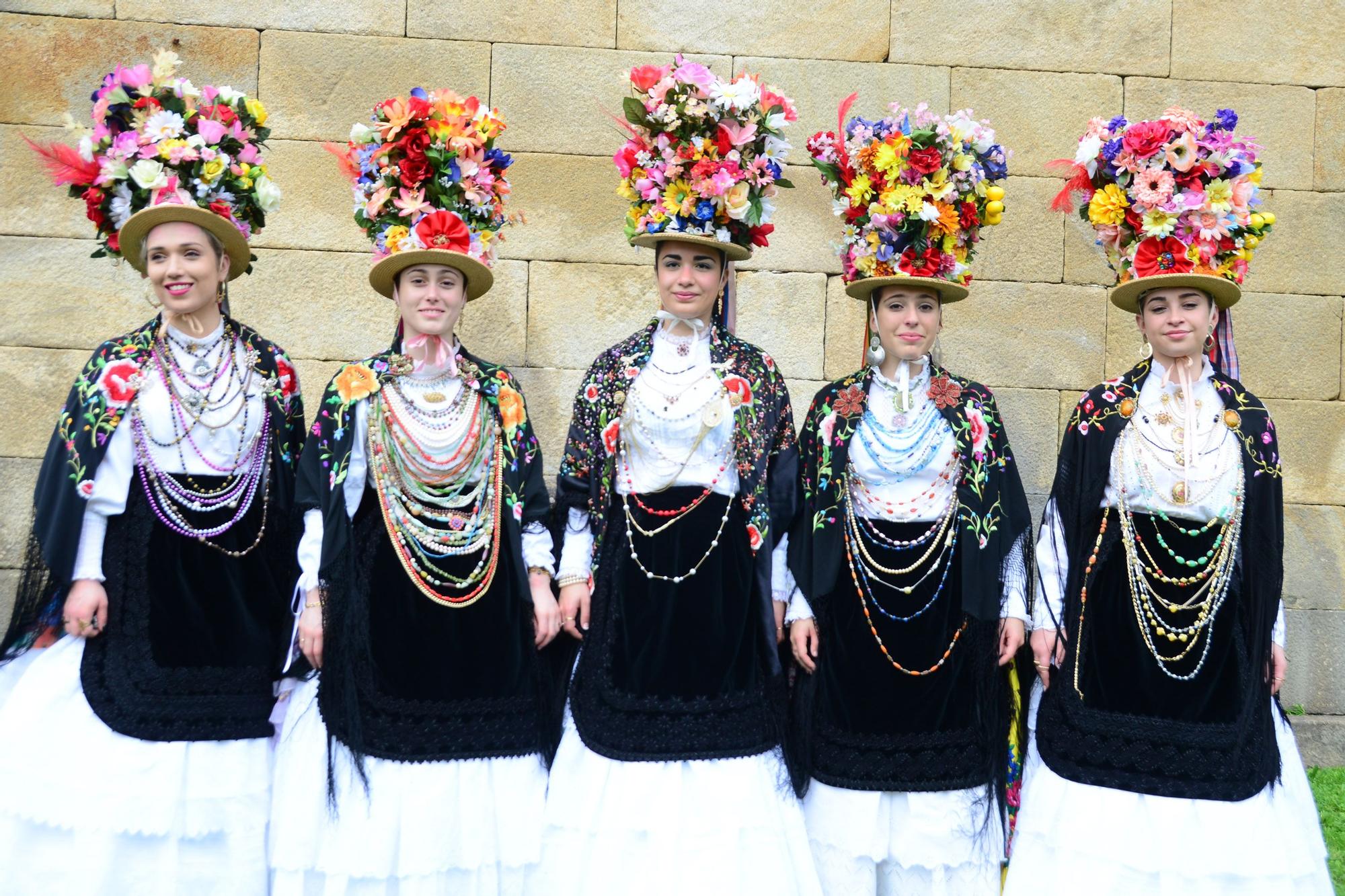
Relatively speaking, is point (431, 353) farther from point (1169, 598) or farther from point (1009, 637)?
point (1169, 598)

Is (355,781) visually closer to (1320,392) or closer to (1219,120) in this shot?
(1219,120)

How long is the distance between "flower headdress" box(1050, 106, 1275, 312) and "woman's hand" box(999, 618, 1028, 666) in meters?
1.02

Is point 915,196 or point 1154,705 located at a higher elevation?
point 915,196

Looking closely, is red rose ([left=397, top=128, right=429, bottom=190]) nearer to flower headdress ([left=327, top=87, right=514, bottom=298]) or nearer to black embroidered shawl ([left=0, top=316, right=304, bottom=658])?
flower headdress ([left=327, top=87, right=514, bottom=298])

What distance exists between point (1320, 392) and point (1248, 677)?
215 cm

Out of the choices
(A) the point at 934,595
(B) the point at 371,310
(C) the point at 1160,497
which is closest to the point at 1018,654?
(A) the point at 934,595

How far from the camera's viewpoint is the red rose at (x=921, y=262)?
3723 mm

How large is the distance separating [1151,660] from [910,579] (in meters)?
0.71

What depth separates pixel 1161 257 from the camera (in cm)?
366

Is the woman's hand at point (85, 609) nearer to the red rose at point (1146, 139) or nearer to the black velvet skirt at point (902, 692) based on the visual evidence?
the black velvet skirt at point (902, 692)

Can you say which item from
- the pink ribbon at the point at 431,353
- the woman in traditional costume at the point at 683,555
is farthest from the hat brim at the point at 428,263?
the woman in traditional costume at the point at 683,555

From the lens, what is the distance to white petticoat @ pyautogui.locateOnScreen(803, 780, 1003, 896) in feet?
11.7

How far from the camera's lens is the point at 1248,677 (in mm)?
3553

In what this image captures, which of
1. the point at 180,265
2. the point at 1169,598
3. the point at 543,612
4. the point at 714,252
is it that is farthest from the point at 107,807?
the point at 1169,598
